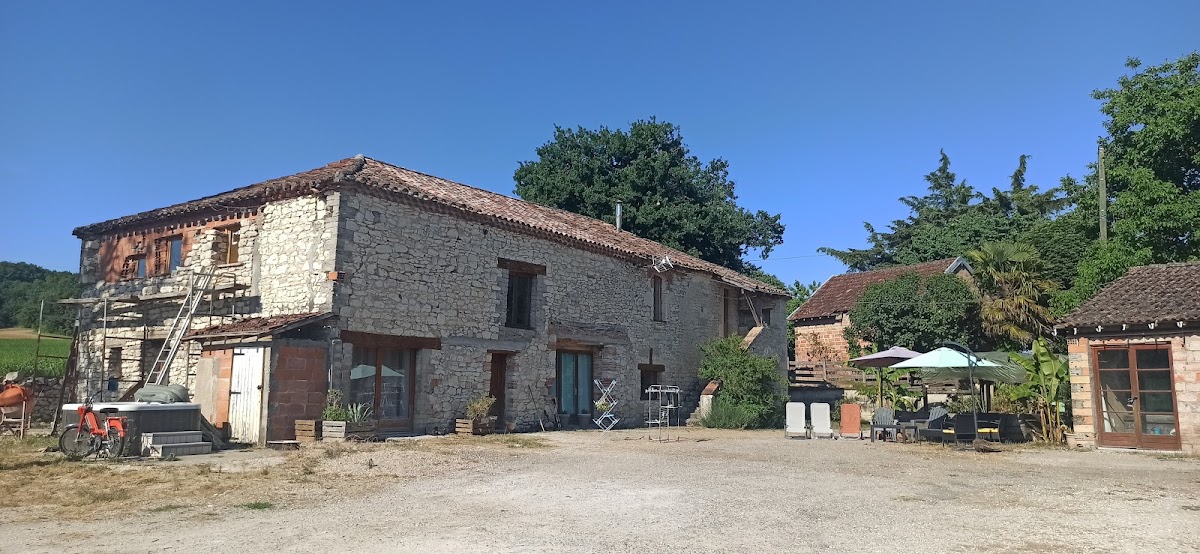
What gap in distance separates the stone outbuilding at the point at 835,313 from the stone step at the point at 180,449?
2374cm

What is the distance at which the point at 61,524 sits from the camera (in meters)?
6.45

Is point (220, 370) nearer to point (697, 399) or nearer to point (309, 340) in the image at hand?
point (309, 340)

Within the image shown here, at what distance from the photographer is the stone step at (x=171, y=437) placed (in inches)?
450

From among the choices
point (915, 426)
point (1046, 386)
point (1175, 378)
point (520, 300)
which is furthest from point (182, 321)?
point (1175, 378)

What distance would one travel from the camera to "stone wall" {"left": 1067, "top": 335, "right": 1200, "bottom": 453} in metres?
13.3

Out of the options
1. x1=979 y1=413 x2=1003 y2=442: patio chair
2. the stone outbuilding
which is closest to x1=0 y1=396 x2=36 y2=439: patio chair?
x1=979 y1=413 x2=1003 y2=442: patio chair

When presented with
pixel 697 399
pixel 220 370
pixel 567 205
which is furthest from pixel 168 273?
pixel 567 205

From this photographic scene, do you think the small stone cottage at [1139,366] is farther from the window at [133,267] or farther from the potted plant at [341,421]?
the window at [133,267]

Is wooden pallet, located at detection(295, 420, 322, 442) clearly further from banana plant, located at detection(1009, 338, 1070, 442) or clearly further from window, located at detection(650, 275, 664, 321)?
banana plant, located at detection(1009, 338, 1070, 442)

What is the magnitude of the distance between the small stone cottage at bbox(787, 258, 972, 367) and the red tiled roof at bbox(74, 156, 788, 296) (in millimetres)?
11252

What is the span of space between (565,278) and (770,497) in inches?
472

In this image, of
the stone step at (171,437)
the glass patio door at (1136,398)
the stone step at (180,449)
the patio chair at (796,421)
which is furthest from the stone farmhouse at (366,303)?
the glass patio door at (1136,398)

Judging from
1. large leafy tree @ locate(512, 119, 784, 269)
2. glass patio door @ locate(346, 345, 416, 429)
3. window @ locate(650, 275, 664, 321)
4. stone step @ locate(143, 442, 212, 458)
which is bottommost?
stone step @ locate(143, 442, 212, 458)

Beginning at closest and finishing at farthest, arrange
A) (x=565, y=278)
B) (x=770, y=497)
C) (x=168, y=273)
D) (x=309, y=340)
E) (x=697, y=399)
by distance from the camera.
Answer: (x=770, y=497)
(x=309, y=340)
(x=168, y=273)
(x=565, y=278)
(x=697, y=399)
